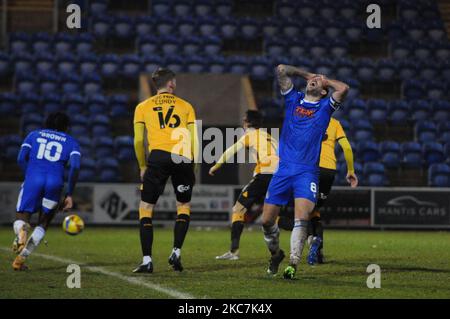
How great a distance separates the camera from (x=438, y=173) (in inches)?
904

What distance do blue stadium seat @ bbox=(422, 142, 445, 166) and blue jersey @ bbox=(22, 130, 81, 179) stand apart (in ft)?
49.4

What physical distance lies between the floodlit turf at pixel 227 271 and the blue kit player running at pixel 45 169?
69 cm

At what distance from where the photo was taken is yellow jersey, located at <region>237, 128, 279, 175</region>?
12430 millimetres

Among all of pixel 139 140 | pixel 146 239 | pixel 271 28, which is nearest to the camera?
pixel 146 239

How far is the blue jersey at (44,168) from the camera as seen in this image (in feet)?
34.4

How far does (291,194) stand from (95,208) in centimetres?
1211

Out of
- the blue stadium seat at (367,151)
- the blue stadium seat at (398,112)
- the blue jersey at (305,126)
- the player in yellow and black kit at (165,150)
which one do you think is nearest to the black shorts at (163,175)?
the player in yellow and black kit at (165,150)

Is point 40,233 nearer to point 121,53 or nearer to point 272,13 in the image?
point 121,53

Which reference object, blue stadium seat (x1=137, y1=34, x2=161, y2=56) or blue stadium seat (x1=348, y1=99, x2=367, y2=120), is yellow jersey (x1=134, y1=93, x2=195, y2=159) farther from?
blue stadium seat (x1=137, y1=34, x2=161, y2=56)

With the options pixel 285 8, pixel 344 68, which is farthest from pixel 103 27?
pixel 344 68

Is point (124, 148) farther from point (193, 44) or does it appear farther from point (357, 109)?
point (357, 109)

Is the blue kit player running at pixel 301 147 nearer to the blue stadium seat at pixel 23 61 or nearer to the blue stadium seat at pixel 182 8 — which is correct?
the blue stadium seat at pixel 23 61

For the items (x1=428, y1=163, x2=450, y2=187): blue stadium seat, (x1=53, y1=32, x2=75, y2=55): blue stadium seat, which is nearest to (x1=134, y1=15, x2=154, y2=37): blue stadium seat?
(x1=53, y1=32, x2=75, y2=55): blue stadium seat

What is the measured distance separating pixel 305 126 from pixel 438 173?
14.5 m
